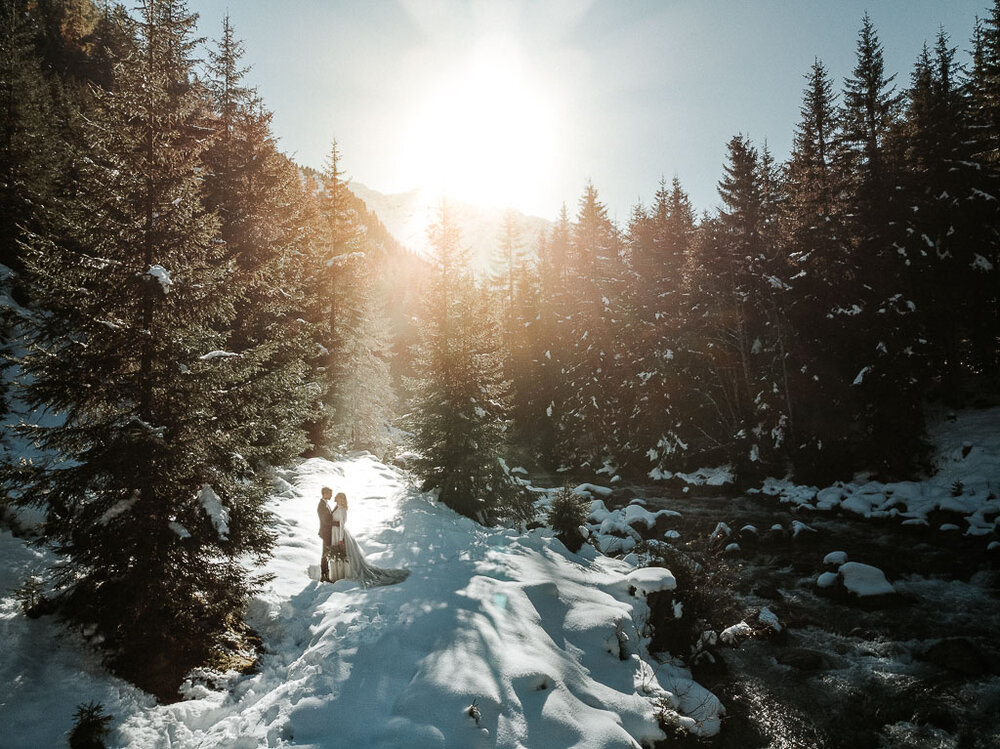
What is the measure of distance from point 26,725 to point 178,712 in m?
1.35

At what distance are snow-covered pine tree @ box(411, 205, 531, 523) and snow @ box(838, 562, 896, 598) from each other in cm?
1010

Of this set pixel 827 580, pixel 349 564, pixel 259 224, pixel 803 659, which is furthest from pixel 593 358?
pixel 349 564

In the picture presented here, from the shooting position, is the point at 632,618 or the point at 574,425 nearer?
the point at 632,618

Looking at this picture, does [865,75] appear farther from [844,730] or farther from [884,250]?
[844,730]

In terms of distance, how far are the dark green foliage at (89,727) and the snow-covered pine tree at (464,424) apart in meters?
12.0

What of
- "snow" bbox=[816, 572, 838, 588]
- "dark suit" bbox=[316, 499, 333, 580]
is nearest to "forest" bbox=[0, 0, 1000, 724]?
"dark suit" bbox=[316, 499, 333, 580]

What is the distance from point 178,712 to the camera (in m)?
5.37

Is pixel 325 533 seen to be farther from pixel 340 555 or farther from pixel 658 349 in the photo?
pixel 658 349

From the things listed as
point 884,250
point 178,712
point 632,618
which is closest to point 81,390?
point 178,712

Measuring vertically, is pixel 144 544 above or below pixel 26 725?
above

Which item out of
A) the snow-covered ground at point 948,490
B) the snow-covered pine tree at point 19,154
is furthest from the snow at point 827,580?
the snow-covered pine tree at point 19,154

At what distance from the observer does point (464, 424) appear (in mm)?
16609

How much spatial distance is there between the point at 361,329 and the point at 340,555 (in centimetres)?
1836

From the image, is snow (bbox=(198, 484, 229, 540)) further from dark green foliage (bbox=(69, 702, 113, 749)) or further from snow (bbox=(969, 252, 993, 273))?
snow (bbox=(969, 252, 993, 273))
